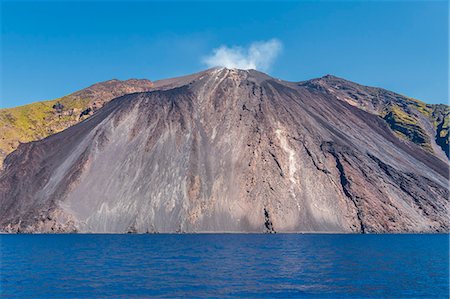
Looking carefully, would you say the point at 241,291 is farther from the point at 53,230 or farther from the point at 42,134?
the point at 42,134

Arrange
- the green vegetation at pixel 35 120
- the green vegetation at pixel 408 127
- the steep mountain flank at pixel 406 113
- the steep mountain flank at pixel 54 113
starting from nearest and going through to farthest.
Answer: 1. the green vegetation at pixel 35 120
2. the steep mountain flank at pixel 54 113
3. the green vegetation at pixel 408 127
4. the steep mountain flank at pixel 406 113

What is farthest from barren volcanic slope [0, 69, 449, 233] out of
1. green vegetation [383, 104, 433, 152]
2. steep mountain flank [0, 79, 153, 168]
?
green vegetation [383, 104, 433, 152]

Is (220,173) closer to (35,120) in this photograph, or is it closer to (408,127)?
(35,120)

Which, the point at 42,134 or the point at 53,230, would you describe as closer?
the point at 53,230

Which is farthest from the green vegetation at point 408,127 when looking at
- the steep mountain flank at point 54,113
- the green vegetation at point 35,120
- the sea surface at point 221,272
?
the green vegetation at point 35,120

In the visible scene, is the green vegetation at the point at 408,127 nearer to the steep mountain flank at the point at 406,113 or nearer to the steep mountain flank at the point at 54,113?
the steep mountain flank at the point at 406,113

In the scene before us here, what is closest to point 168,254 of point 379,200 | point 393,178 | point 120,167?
point 120,167
